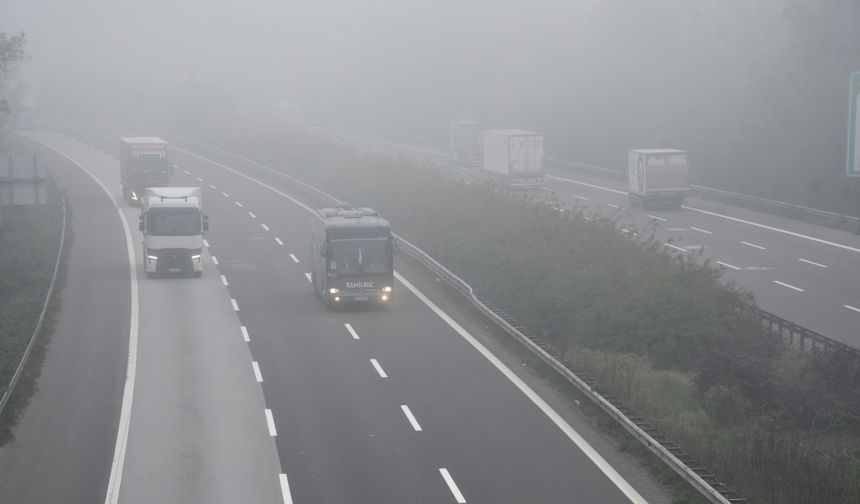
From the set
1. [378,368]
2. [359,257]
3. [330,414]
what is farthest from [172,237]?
[330,414]

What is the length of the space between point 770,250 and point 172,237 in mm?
24714

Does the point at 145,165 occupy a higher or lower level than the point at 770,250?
higher

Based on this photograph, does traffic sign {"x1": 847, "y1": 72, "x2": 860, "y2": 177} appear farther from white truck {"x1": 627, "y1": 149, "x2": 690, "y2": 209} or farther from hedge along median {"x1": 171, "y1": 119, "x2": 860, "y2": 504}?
white truck {"x1": 627, "y1": 149, "x2": 690, "y2": 209}

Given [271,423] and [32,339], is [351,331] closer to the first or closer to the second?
[32,339]

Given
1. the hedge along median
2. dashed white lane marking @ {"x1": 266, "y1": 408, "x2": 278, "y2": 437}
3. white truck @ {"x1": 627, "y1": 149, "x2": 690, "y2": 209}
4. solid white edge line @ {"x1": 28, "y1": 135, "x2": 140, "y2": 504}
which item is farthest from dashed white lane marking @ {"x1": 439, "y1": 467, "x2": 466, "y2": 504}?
white truck @ {"x1": 627, "y1": 149, "x2": 690, "y2": 209}

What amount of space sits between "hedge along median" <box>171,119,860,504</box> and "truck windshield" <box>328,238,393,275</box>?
444 cm

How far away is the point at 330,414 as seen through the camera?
73.6 feet

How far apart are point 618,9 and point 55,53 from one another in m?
118

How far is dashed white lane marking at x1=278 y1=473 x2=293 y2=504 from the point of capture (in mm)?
17286

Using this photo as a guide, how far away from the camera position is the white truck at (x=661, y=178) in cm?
5750

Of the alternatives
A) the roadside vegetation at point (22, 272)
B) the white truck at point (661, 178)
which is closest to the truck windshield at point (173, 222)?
the roadside vegetation at point (22, 272)

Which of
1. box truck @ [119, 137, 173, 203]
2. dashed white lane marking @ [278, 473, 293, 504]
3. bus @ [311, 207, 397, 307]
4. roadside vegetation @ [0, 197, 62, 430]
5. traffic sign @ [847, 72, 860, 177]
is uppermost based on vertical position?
traffic sign @ [847, 72, 860, 177]

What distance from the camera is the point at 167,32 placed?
195875 millimetres

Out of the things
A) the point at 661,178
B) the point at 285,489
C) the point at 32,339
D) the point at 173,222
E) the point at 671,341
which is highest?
the point at 661,178
